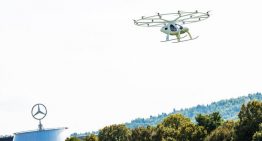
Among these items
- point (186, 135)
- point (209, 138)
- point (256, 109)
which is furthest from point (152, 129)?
point (256, 109)

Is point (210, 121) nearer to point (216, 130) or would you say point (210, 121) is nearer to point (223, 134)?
point (216, 130)

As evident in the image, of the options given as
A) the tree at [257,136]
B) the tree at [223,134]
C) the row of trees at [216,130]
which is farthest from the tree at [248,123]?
the tree at [257,136]

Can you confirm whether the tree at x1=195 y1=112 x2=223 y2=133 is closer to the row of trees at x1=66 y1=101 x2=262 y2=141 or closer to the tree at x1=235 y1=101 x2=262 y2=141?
the row of trees at x1=66 y1=101 x2=262 y2=141

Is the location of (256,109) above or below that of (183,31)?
below

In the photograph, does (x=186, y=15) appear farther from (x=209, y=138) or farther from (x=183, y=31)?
(x=209, y=138)

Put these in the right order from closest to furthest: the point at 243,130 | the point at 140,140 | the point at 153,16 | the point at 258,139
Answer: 1. the point at 153,16
2. the point at 258,139
3. the point at 243,130
4. the point at 140,140

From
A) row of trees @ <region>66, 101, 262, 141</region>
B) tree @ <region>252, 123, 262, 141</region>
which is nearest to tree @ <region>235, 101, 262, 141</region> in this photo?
row of trees @ <region>66, 101, 262, 141</region>

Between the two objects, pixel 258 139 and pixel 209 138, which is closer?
pixel 258 139

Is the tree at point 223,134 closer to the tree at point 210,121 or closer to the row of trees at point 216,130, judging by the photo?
the row of trees at point 216,130

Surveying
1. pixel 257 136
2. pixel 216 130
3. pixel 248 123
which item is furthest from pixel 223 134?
pixel 257 136
